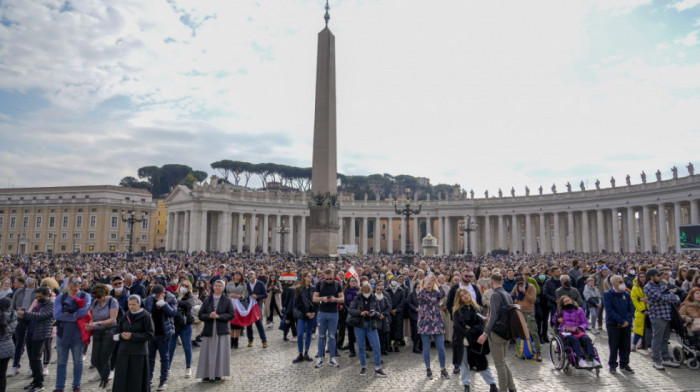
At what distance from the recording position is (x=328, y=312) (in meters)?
8.13

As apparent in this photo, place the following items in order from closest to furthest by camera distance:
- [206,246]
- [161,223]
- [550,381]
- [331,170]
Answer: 1. [550,381]
2. [331,170]
3. [206,246]
4. [161,223]

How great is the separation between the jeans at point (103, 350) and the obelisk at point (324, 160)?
47.9 feet

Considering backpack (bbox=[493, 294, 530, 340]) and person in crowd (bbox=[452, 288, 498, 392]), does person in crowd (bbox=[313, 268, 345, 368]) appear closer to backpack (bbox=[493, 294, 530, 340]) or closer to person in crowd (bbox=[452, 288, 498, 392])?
person in crowd (bbox=[452, 288, 498, 392])

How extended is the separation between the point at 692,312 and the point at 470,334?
4.66 m

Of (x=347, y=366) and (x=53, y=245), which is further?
(x=53, y=245)

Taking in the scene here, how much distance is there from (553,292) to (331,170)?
13.2 meters

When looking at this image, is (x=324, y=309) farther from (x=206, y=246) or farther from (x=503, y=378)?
(x=206, y=246)

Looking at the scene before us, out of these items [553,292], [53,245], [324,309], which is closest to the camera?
[324,309]

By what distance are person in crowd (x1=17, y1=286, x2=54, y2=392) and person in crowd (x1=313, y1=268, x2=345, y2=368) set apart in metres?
4.41

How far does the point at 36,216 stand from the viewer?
235 feet

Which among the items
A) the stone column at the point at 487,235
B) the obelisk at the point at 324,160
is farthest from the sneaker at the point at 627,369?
the stone column at the point at 487,235

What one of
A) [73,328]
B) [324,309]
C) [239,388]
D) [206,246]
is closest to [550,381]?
[324,309]

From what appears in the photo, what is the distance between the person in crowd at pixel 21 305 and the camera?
7609mm

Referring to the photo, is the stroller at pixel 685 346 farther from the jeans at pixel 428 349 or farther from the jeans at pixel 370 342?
the jeans at pixel 370 342
